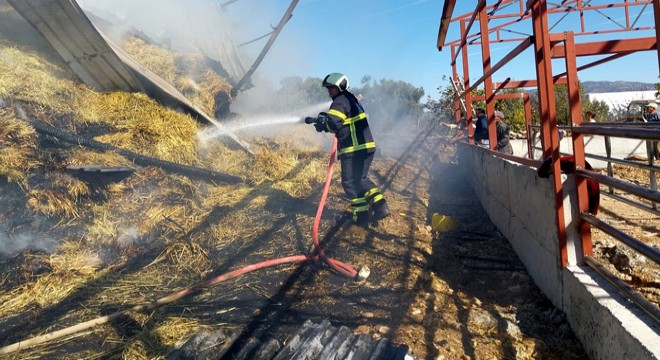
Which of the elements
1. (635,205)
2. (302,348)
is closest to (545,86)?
(635,205)

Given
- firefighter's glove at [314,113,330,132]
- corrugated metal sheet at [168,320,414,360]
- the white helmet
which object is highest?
the white helmet

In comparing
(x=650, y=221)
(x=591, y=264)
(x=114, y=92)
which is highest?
(x=114, y=92)

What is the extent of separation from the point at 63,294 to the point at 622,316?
155 inches

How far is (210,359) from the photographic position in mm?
2273

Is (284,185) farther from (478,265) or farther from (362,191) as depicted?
(478,265)

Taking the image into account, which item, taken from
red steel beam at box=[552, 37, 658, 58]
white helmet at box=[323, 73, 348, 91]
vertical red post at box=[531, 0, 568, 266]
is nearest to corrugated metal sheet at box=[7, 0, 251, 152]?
white helmet at box=[323, 73, 348, 91]

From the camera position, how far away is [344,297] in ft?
10.6

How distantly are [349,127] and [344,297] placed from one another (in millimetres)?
2219

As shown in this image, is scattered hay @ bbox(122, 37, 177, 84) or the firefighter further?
scattered hay @ bbox(122, 37, 177, 84)

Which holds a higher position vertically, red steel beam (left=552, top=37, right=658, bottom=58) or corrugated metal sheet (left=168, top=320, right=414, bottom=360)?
red steel beam (left=552, top=37, right=658, bottom=58)

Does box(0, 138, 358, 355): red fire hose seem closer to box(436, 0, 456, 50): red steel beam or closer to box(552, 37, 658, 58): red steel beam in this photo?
box(552, 37, 658, 58): red steel beam

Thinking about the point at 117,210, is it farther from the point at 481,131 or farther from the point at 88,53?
the point at 481,131

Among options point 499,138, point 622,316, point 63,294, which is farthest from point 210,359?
point 499,138

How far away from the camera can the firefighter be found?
15.5 feet
